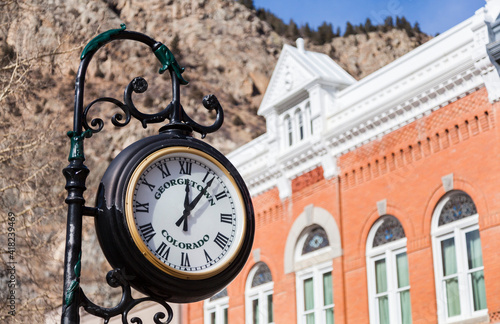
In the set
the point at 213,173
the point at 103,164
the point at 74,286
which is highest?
the point at 103,164

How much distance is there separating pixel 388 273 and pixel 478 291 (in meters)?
2.38

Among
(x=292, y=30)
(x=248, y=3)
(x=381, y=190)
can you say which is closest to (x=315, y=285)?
(x=381, y=190)

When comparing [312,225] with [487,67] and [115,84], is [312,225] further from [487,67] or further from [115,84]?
[115,84]

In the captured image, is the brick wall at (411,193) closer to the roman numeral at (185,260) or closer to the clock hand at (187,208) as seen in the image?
the clock hand at (187,208)

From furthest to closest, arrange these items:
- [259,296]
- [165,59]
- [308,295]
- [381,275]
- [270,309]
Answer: [259,296]
[270,309]
[308,295]
[381,275]
[165,59]

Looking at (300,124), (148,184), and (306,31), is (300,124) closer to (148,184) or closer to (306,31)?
(148,184)

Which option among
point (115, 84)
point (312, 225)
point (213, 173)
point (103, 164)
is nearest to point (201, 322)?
point (312, 225)

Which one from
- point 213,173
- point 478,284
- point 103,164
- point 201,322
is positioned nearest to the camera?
point 213,173

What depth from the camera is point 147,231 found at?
335cm

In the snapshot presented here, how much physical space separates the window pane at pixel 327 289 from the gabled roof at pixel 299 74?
4942 mm

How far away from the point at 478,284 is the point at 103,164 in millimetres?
36469

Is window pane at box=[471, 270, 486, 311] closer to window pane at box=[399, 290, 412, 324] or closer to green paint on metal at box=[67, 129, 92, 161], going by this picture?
window pane at box=[399, 290, 412, 324]

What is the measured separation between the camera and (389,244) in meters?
17.6

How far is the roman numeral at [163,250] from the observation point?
11.0 ft
